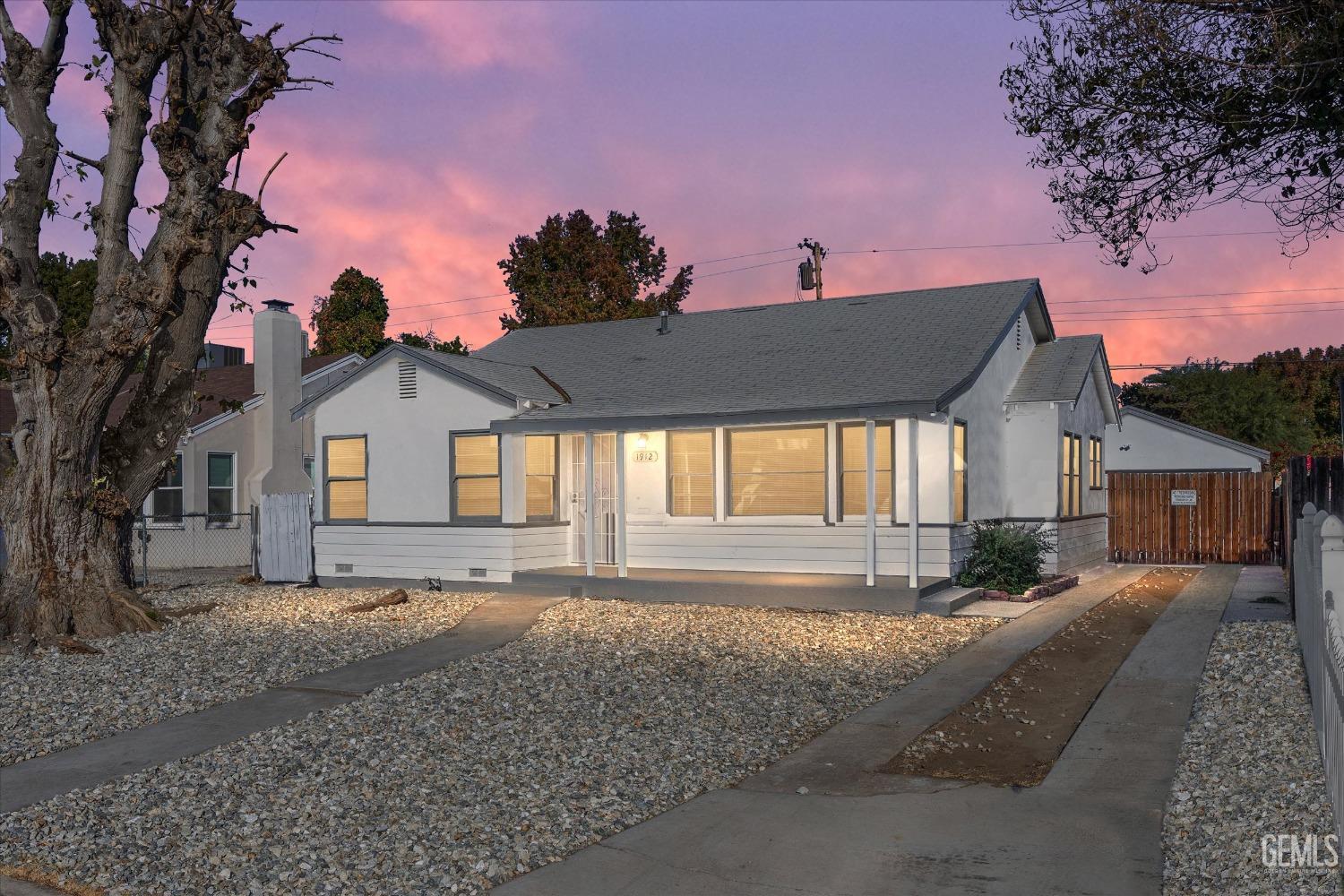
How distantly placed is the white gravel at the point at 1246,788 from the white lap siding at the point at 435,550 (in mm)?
10584

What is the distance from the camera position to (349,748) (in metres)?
7.90

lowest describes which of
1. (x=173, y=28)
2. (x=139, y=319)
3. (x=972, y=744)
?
(x=972, y=744)

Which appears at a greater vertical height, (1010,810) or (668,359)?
(668,359)

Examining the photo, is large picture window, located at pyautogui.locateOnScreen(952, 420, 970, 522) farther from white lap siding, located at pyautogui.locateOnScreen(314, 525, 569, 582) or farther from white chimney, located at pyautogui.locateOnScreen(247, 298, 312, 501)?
white chimney, located at pyautogui.locateOnScreen(247, 298, 312, 501)

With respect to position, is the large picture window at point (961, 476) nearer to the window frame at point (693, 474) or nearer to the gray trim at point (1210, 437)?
the window frame at point (693, 474)

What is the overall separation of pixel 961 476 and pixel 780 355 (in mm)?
3737

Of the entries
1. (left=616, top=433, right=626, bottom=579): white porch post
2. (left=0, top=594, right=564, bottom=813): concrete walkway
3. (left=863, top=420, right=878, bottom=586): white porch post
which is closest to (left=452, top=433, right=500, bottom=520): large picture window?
(left=616, top=433, right=626, bottom=579): white porch post

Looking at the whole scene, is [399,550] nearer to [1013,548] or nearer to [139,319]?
[139,319]

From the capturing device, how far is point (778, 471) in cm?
1708

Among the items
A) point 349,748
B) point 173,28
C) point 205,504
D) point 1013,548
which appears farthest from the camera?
point 205,504

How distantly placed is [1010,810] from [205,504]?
860 inches

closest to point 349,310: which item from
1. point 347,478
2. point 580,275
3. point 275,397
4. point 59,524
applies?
point 580,275

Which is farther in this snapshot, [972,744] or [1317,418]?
[1317,418]

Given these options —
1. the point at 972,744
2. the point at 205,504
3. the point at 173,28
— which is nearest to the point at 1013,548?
the point at 972,744
